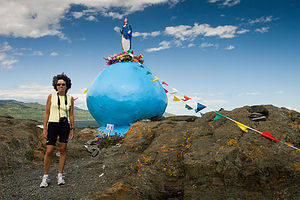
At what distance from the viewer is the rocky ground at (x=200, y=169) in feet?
10.3

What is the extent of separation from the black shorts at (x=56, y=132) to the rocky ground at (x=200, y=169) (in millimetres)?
986

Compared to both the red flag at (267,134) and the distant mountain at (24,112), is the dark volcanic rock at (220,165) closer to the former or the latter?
the red flag at (267,134)

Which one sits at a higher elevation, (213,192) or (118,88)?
(118,88)

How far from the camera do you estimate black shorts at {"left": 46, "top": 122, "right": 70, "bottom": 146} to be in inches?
184

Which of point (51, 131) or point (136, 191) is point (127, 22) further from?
point (136, 191)

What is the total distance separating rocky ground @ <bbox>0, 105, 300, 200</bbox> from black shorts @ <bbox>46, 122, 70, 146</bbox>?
0.99 meters

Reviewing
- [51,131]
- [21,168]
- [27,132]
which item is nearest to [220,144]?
[51,131]

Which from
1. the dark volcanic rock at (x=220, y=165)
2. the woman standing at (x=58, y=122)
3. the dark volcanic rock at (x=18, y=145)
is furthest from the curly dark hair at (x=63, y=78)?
the dark volcanic rock at (x=18, y=145)

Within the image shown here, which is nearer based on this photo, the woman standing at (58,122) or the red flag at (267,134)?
the red flag at (267,134)

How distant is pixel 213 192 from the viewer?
10.9 feet

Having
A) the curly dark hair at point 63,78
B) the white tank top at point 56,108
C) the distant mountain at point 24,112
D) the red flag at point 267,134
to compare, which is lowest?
the distant mountain at point 24,112

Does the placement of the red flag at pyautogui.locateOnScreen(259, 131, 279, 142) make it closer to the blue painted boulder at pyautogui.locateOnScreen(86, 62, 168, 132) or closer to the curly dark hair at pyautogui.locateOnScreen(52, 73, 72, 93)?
the curly dark hair at pyautogui.locateOnScreen(52, 73, 72, 93)

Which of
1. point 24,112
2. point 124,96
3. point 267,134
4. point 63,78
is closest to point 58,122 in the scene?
point 63,78

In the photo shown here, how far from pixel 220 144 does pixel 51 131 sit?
3.44 meters
